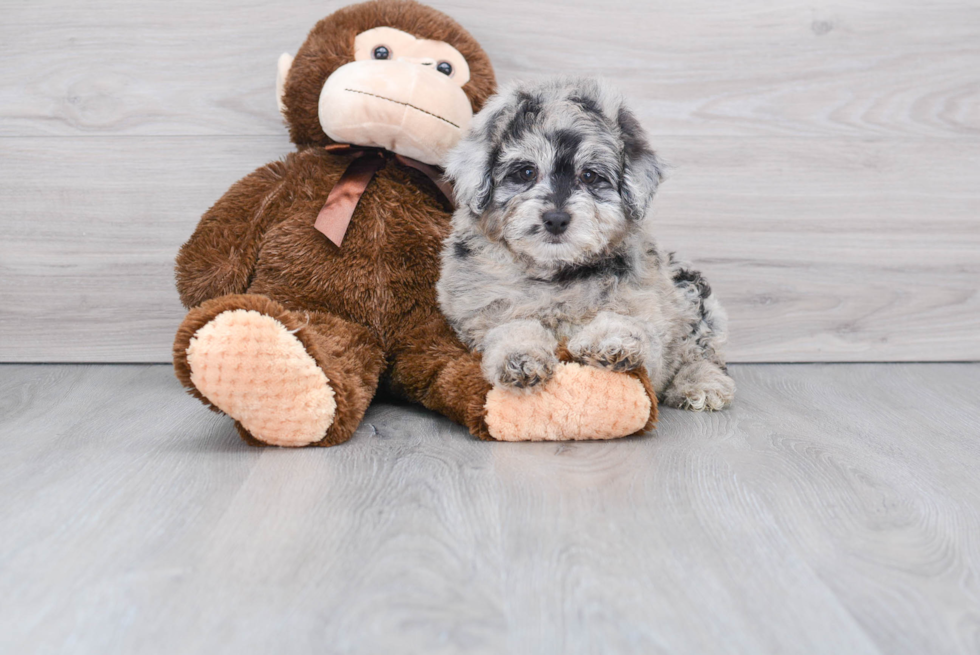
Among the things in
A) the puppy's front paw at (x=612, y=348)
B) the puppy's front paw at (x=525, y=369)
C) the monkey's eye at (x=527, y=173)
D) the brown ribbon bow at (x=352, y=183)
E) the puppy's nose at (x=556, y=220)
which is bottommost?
the puppy's front paw at (x=525, y=369)

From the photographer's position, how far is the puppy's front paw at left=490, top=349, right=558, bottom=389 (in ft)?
5.67

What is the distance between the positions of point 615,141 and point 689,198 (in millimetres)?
891

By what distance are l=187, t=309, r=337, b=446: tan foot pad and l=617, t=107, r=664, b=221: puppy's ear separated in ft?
2.72

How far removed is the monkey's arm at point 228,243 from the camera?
2.12m

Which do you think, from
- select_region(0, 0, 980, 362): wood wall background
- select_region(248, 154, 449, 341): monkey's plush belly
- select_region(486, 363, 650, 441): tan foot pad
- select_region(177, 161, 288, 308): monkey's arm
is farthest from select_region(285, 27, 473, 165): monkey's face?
select_region(486, 363, 650, 441): tan foot pad

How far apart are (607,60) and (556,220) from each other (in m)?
1.06

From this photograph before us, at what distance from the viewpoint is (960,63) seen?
2.66 m

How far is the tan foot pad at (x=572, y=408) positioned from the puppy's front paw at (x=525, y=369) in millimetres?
32

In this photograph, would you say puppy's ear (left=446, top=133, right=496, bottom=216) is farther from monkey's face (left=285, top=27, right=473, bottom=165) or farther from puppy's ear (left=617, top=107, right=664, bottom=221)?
puppy's ear (left=617, top=107, right=664, bottom=221)

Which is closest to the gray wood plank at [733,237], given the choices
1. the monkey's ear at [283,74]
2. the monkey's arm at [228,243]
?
the monkey's ear at [283,74]

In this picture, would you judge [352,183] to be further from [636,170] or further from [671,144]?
[671,144]

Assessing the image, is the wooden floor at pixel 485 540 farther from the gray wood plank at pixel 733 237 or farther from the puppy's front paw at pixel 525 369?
the gray wood plank at pixel 733 237

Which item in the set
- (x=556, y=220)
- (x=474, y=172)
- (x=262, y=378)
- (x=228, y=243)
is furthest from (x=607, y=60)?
(x=262, y=378)

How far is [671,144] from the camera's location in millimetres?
2633
